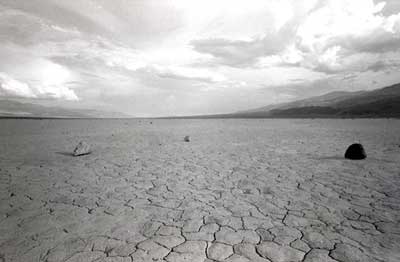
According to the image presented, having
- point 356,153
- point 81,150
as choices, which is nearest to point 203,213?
point 356,153

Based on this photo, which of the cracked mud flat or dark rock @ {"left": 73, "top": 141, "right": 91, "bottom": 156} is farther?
dark rock @ {"left": 73, "top": 141, "right": 91, "bottom": 156}

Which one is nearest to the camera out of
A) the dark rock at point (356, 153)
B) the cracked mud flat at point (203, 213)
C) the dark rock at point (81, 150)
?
the cracked mud flat at point (203, 213)

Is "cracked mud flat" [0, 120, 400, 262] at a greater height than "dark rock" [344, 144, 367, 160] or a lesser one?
lesser

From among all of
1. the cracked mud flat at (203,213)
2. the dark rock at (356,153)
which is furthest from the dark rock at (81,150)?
the dark rock at (356,153)

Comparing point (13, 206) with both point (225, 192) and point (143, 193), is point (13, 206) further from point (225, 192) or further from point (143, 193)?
point (225, 192)

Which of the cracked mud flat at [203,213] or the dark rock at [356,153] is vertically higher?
the dark rock at [356,153]

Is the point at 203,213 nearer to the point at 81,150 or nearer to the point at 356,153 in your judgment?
the point at 356,153

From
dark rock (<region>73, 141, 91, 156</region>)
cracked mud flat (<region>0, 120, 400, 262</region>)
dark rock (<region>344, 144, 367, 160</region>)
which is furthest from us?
dark rock (<region>73, 141, 91, 156</region>)

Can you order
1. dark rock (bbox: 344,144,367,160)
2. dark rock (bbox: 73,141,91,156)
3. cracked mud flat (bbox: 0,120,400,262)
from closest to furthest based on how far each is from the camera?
cracked mud flat (bbox: 0,120,400,262) < dark rock (bbox: 344,144,367,160) < dark rock (bbox: 73,141,91,156)

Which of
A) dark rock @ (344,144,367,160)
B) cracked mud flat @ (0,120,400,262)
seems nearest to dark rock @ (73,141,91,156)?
cracked mud flat @ (0,120,400,262)

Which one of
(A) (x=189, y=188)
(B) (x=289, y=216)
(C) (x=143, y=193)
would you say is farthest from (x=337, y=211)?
(C) (x=143, y=193)

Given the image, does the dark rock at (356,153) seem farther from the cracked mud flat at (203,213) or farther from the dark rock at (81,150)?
the dark rock at (81,150)

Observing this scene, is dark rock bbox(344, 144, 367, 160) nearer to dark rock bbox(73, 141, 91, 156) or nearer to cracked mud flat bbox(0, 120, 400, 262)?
cracked mud flat bbox(0, 120, 400, 262)

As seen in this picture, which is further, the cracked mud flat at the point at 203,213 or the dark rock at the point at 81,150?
the dark rock at the point at 81,150
